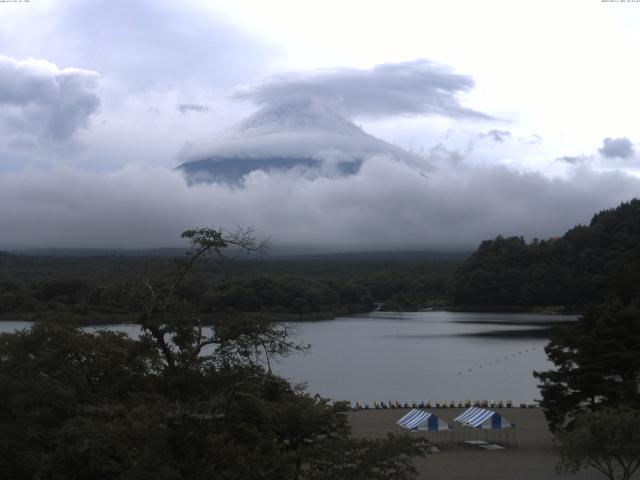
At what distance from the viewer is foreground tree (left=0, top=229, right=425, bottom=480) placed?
7676 millimetres

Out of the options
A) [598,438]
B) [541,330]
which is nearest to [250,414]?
[598,438]

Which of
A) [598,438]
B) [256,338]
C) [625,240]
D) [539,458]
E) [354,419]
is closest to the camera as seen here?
[256,338]

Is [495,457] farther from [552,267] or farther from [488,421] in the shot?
[552,267]

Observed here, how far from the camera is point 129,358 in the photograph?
34.8ft

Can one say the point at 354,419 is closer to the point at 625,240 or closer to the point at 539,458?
the point at 539,458

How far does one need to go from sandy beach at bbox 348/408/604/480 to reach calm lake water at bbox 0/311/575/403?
4.23 m

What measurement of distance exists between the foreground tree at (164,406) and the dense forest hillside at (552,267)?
71078 mm

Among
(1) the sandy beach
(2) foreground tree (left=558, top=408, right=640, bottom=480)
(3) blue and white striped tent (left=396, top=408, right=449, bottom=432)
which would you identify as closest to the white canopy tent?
(1) the sandy beach

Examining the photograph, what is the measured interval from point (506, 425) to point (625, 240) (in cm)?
6795

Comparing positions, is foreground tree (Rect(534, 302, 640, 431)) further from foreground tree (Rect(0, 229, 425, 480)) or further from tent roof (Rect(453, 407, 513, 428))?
foreground tree (Rect(0, 229, 425, 480))

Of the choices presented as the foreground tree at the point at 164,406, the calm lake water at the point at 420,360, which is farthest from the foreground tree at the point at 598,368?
the foreground tree at the point at 164,406

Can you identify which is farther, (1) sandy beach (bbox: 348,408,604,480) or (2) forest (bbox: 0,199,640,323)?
(2) forest (bbox: 0,199,640,323)

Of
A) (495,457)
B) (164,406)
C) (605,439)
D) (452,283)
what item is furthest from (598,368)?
(452,283)

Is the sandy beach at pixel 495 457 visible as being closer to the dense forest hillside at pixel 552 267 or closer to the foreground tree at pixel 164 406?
the foreground tree at pixel 164 406
